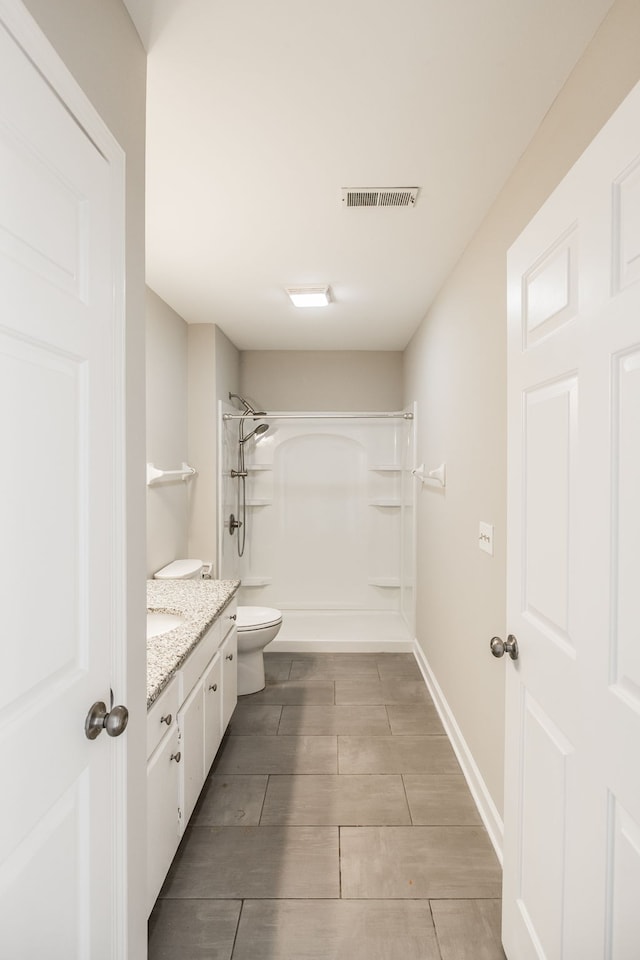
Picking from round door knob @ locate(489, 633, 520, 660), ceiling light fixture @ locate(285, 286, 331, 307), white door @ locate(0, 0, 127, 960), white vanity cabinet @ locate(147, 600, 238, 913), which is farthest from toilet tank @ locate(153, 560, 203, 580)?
round door knob @ locate(489, 633, 520, 660)

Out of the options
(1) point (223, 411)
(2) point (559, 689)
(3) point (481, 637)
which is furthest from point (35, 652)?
(1) point (223, 411)

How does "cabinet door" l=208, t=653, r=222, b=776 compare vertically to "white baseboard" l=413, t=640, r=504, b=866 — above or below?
above

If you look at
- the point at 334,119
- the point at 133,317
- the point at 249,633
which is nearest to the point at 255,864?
the point at 249,633

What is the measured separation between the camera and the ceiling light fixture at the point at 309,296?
3.13 meters

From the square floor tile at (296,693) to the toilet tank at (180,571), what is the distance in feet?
2.70

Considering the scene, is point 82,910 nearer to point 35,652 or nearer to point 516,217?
point 35,652

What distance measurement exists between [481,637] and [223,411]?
2.59 metres

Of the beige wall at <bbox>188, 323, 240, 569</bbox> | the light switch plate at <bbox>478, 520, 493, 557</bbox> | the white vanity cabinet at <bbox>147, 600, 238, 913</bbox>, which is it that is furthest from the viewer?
the beige wall at <bbox>188, 323, 240, 569</bbox>

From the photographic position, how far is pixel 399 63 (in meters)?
1.41

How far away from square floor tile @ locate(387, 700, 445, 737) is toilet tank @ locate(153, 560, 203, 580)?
1419 millimetres

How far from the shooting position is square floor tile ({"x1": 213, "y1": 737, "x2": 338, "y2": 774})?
2520 millimetres

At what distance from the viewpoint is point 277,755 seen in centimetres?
264

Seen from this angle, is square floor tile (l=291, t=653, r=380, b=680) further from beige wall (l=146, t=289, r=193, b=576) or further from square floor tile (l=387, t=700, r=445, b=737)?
beige wall (l=146, t=289, r=193, b=576)

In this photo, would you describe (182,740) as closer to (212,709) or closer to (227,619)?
(212,709)
